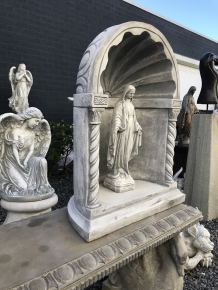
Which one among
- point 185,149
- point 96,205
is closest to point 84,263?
point 96,205

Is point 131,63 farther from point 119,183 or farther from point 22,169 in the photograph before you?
point 22,169

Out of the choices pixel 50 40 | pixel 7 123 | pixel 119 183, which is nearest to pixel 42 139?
pixel 7 123

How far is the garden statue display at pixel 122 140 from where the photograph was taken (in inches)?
80.5

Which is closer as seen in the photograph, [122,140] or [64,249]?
[64,249]

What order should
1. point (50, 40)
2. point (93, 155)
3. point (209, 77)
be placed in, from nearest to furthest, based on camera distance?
point (93, 155), point (209, 77), point (50, 40)

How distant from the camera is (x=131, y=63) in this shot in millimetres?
2238

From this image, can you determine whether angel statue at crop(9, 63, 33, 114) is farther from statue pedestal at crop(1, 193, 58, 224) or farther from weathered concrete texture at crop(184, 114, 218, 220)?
weathered concrete texture at crop(184, 114, 218, 220)

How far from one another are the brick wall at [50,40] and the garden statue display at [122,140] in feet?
14.1

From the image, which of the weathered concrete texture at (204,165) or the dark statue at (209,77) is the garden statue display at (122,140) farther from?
the dark statue at (209,77)

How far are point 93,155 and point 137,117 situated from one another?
90 cm

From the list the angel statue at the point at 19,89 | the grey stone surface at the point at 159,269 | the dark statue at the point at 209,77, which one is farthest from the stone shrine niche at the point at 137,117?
the angel statue at the point at 19,89

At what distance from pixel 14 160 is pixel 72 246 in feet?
6.49

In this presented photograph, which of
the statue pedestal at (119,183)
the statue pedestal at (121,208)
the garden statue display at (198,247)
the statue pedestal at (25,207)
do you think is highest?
the statue pedestal at (119,183)

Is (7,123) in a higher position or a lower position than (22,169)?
higher
